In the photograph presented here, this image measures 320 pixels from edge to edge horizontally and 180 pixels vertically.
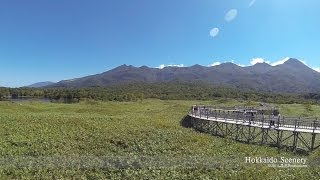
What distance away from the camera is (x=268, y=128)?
152 feet

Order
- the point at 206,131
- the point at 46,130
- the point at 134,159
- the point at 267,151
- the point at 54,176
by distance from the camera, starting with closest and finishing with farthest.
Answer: the point at 54,176 < the point at 134,159 < the point at 267,151 < the point at 46,130 < the point at 206,131

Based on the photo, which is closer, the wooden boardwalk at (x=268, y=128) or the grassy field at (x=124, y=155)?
the grassy field at (x=124, y=155)

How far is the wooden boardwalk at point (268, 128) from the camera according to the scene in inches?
1694

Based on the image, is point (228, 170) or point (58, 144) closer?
point (228, 170)

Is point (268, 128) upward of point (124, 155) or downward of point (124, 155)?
upward

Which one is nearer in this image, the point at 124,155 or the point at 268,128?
the point at 124,155

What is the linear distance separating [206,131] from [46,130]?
22511 millimetres

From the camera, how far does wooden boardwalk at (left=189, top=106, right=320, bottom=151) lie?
43.0 metres

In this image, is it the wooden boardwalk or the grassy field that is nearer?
the grassy field

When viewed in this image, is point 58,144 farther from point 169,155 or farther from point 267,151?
point 267,151

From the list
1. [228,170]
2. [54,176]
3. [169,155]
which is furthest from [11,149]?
[228,170]

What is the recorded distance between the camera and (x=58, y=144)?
1642 inches

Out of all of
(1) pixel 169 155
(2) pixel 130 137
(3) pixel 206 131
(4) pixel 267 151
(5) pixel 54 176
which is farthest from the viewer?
(3) pixel 206 131

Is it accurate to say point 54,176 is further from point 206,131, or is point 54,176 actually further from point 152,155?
point 206,131
